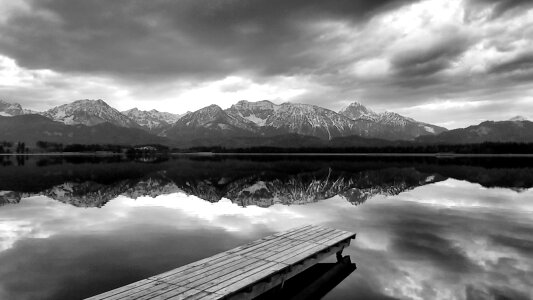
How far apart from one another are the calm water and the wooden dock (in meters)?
2.16

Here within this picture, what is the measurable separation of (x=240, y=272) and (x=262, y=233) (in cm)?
1232

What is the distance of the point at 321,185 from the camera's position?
192ft

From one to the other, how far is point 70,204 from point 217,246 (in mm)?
24558

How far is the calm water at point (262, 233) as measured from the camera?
55.6 feet

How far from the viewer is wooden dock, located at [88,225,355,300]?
12.8 m

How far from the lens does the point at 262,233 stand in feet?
88.4

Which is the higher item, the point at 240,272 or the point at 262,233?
the point at 240,272

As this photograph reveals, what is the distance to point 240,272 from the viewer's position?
1472 cm

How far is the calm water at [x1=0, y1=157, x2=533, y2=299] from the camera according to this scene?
17.0 metres

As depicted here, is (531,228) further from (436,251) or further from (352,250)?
(352,250)

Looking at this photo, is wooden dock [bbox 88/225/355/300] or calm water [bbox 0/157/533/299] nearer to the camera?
wooden dock [bbox 88/225/355/300]

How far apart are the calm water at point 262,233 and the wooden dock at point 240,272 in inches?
85.1

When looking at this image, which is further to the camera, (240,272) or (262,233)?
(262,233)

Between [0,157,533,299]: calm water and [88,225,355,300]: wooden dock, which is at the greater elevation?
[88,225,355,300]: wooden dock
